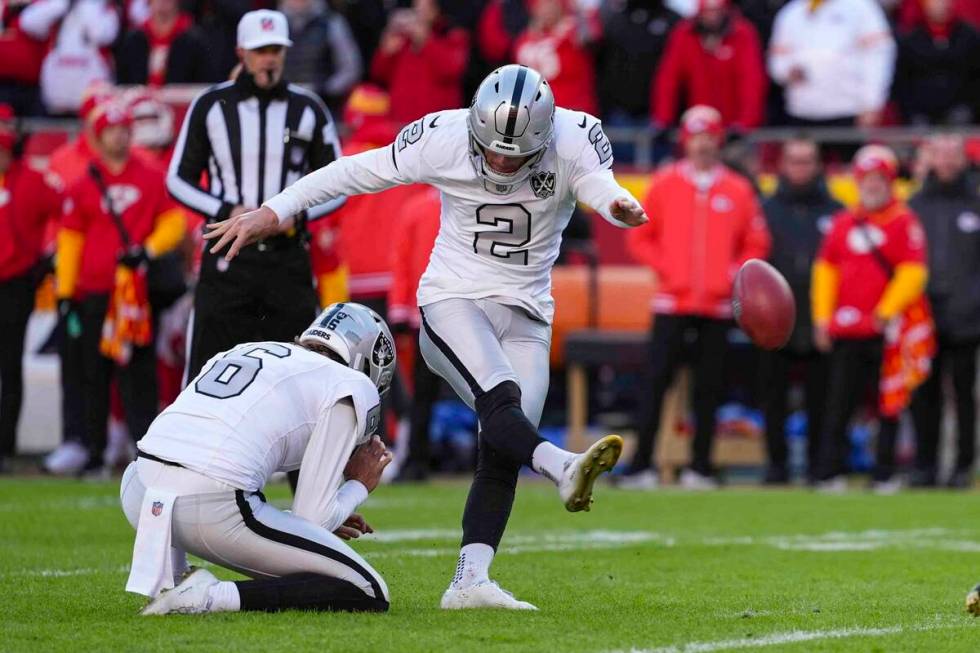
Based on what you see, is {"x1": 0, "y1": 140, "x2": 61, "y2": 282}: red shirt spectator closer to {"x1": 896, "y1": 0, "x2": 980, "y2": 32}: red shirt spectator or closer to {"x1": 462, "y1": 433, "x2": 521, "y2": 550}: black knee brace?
{"x1": 462, "y1": 433, "x2": 521, "y2": 550}: black knee brace

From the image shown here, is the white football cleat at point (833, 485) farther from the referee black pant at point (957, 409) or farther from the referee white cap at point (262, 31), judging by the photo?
the referee white cap at point (262, 31)

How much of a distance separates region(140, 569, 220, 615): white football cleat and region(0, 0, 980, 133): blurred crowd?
789 cm

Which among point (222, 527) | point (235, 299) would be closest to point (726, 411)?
point (235, 299)

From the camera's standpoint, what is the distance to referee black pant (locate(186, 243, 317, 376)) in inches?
286

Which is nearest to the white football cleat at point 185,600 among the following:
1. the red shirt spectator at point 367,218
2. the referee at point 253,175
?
the referee at point 253,175

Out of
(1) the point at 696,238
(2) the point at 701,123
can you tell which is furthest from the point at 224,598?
(2) the point at 701,123

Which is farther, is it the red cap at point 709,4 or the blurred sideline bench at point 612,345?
the red cap at point 709,4

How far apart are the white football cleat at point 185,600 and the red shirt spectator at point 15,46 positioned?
8927mm

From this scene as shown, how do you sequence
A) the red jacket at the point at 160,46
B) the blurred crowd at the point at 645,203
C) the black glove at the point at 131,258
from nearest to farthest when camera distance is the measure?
1. the black glove at the point at 131,258
2. the blurred crowd at the point at 645,203
3. the red jacket at the point at 160,46

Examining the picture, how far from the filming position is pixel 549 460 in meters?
5.09

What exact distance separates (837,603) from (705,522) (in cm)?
302

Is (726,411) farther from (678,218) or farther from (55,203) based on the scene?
(55,203)

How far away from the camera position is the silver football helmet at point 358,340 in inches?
209

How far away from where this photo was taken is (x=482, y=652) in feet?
14.8
